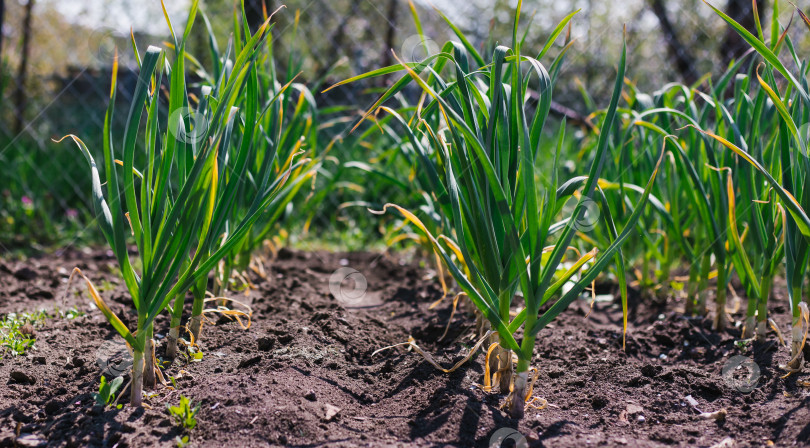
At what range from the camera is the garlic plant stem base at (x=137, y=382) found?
4.44 ft

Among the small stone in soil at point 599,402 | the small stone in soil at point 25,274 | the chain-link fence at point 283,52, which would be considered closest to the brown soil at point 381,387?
the small stone in soil at point 599,402

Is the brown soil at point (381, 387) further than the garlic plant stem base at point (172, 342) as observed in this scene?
No

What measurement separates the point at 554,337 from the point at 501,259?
26.9 inches

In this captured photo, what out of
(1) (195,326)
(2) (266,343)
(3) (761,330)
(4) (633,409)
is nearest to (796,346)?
(3) (761,330)

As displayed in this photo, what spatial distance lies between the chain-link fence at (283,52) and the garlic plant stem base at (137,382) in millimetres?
2028

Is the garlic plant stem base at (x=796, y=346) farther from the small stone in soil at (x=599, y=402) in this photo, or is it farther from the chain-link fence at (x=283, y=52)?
the chain-link fence at (x=283, y=52)

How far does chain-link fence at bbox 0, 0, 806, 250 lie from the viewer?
12.2 feet

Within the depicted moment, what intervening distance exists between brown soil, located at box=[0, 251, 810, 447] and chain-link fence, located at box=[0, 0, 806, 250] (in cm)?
146

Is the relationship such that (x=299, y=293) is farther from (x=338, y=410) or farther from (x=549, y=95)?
(x=549, y=95)

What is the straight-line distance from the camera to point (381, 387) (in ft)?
5.24

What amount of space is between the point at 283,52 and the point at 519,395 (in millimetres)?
4958

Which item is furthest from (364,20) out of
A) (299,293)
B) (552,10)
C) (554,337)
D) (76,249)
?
(554,337)

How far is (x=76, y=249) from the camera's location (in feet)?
10.7

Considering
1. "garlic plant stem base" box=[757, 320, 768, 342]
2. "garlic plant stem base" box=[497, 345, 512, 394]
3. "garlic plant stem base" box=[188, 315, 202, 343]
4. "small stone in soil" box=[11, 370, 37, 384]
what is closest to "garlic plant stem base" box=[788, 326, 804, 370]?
"garlic plant stem base" box=[757, 320, 768, 342]
